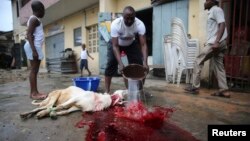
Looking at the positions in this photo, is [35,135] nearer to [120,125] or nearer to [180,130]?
[120,125]

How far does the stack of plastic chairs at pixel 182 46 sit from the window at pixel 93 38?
664 centimetres

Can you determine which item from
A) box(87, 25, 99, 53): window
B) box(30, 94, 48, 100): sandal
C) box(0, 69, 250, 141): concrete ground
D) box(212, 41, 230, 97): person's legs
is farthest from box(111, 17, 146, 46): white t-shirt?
box(87, 25, 99, 53): window

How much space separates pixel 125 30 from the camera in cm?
372

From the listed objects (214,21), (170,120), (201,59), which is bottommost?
(170,120)

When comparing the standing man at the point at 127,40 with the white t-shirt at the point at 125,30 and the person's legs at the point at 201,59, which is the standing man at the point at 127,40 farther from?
the person's legs at the point at 201,59

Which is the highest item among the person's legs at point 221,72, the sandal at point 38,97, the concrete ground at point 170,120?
the person's legs at point 221,72

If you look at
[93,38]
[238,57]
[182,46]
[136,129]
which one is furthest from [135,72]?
[93,38]

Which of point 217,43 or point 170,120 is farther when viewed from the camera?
point 217,43

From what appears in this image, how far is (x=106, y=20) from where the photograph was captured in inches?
335

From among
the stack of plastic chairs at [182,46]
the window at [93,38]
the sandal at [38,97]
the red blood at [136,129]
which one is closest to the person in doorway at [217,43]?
the stack of plastic chairs at [182,46]

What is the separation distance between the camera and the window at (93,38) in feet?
38.2

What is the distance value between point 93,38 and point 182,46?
23.7 ft

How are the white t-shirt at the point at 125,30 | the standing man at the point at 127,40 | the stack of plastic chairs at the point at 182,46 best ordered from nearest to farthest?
the standing man at the point at 127,40
the white t-shirt at the point at 125,30
the stack of plastic chairs at the point at 182,46

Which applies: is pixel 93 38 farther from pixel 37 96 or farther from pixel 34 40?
pixel 37 96
